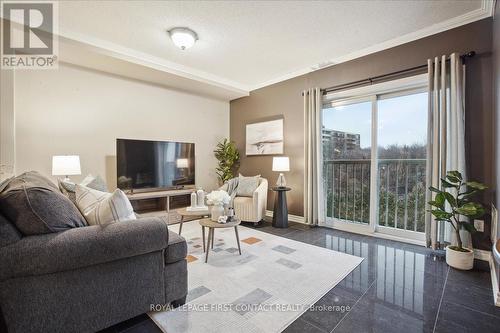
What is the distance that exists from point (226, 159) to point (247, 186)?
3.71 ft

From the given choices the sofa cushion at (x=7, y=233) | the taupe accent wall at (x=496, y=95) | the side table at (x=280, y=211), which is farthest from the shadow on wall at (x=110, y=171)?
the taupe accent wall at (x=496, y=95)

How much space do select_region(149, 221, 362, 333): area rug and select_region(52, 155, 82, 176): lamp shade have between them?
176 centimetres

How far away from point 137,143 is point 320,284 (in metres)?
3.37

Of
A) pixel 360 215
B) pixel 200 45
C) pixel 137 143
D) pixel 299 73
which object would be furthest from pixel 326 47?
pixel 137 143

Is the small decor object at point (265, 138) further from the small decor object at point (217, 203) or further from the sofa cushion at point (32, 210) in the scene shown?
the sofa cushion at point (32, 210)

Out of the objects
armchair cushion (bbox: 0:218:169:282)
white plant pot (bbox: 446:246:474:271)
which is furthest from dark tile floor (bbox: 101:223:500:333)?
armchair cushion (bbox: 0:218:169:282)

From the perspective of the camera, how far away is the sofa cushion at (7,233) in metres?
1.19

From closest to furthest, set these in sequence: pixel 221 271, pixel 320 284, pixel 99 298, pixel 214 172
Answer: pixel 99 298 → pixel 320 284 → pixel 221 271 → pixel 214 172

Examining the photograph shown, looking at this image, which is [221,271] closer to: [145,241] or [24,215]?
[145,241]

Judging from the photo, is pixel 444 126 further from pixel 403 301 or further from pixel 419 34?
pixel 403 301

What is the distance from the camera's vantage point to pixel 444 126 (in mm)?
2654

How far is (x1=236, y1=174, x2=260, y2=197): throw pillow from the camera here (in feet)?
13.7

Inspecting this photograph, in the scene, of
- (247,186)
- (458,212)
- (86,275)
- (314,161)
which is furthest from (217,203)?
(458,212)

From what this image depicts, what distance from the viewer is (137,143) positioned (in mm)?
3895
